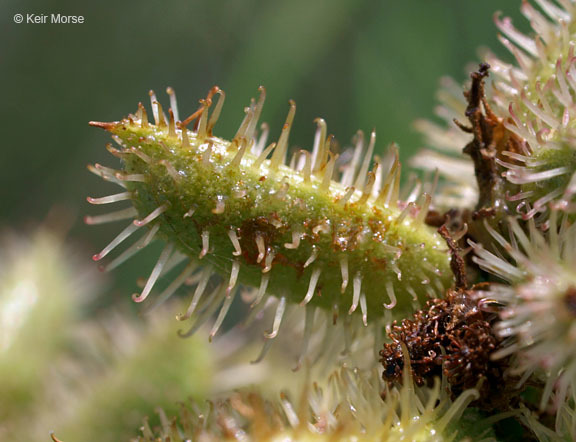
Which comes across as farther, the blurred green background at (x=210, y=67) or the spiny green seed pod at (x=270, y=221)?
the blurred green background at (x=210, y=67)

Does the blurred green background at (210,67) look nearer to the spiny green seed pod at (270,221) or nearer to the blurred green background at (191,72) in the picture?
the blurred green background at (191,72)

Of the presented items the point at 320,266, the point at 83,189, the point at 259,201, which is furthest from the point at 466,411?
the point at 83,189

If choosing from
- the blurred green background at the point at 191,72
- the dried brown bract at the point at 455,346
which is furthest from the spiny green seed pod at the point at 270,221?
the blurred green background at the point at 191,72

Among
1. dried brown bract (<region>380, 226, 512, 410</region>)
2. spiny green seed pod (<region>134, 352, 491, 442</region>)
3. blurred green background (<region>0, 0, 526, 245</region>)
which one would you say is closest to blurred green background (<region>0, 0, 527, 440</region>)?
blurred green background (<region>0, 0, 526, 245</region>)

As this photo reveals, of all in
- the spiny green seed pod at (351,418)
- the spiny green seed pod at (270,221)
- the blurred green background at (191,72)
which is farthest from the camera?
the blurred green background at (191,72)

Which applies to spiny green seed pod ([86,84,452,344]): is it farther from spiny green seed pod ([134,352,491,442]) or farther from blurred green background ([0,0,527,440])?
blurred green background ([0,0,527,440])

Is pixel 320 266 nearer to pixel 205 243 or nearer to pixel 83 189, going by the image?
pixel 205 243
